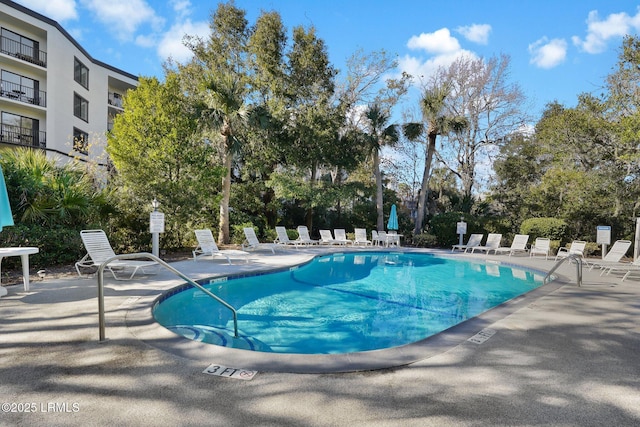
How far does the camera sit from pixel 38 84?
850 inches

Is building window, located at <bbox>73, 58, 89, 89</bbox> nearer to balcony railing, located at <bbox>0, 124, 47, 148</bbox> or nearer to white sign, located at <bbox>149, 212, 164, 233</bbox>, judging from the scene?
balcony railing, located at <bbox>0, 124, 47, 148</bbox>

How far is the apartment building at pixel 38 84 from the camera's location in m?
20.0

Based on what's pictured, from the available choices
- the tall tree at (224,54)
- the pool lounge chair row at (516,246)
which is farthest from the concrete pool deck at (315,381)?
the tall tree at (224,54)

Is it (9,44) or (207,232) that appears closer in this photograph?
(207,232)

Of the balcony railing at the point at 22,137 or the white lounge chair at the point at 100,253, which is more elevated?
the balcony railing at the point at 22,137

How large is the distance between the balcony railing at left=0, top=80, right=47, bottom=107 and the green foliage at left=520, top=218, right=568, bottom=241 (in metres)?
26.2

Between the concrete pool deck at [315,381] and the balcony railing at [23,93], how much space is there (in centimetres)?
2148

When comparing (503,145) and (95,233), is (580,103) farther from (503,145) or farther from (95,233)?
(95,233)

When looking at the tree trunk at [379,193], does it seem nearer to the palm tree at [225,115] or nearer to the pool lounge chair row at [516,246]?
the pool lounge chair row at [516,246]

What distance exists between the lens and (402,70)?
23453 mm

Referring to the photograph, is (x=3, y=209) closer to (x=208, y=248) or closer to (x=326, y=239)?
(x=208, y=248)

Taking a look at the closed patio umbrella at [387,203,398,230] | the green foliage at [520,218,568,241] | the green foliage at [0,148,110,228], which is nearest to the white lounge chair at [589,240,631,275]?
the green foliage at [520,218,568,241]

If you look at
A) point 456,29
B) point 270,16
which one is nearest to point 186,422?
point 270,16

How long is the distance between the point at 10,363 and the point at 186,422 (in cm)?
201
